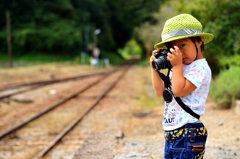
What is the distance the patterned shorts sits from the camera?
7.07 ft

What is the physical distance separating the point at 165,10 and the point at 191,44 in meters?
23.7

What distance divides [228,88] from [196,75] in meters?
5.18

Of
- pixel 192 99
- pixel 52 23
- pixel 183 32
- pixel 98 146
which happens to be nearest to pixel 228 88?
pixel 98 146

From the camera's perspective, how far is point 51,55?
45.4 m

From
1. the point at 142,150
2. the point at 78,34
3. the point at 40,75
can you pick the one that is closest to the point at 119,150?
the point at 142,150

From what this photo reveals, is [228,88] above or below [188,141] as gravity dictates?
below

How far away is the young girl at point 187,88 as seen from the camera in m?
2.11

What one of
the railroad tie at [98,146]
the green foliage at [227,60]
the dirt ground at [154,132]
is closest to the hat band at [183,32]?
the dirt ground at [154,132]

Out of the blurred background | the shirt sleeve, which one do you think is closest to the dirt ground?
the shirt sleeve

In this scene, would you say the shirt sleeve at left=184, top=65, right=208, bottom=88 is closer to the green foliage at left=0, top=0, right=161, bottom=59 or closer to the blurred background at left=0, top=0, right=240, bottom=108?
the blurred background at left=0, top=0, right=240, bottom=108

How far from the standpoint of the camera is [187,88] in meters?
2.10

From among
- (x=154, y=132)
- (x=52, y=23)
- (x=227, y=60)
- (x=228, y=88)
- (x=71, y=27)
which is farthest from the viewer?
(x=71, y=27)

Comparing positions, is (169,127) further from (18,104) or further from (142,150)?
(18,104)

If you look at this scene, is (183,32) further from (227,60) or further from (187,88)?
(227,60)
